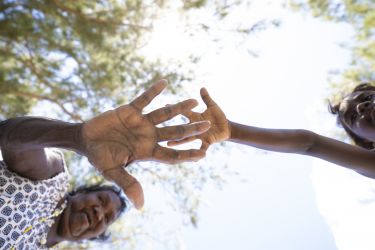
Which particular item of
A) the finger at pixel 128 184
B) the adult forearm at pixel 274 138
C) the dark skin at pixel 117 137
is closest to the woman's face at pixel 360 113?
the adult forearm at pixel 274 138

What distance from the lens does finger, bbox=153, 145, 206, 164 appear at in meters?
1.26

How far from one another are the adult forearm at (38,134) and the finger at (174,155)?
0.25 meters

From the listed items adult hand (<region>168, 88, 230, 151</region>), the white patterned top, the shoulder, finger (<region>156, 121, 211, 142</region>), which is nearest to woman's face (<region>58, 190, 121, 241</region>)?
the white patterned top

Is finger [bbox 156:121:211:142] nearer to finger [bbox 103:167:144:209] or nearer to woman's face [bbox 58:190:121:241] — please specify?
finger [bbox 103:167:144:209]

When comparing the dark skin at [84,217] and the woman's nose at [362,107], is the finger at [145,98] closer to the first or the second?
the dark skin at [84,217]

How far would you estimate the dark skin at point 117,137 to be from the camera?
3.82ft

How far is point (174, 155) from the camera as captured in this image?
1287 millimetres

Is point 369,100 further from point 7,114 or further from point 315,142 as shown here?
point 7,114

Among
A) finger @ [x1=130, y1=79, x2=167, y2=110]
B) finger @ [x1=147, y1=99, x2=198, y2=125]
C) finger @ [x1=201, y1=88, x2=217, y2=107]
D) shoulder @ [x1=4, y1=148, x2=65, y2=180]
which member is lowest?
shoulder @ [x1=4, y1=148, x2=65, y2=180]

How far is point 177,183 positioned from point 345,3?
232 centimetres

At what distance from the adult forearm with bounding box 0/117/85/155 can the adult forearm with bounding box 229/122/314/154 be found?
78 cm

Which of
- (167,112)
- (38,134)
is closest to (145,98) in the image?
(167,112)

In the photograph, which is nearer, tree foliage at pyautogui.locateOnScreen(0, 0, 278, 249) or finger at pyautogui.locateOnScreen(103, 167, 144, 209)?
finger at pyautogui.locateOnScreen(103, 167, 144, 209)

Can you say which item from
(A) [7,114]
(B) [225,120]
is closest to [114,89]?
(A) [7,114]
